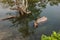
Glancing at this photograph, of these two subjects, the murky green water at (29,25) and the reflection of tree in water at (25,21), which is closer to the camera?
the murky green water at (29,25)

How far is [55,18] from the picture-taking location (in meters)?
17.9

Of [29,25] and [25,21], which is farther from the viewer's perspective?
[25,21]

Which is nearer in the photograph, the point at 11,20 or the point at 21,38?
the point at 21,38

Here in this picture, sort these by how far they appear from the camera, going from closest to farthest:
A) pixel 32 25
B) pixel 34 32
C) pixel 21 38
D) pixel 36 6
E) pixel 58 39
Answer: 1. pixel 58 39
2. pixel 21 38
3. pixel 34 32
4. pixel 32 25
5. pixel 36 6

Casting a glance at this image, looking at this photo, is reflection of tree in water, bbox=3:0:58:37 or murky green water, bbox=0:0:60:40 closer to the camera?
murky green water, bbox=0:0:60:40

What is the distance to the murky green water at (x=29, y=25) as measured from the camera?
14.0 metres

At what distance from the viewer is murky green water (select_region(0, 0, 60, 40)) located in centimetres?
1399

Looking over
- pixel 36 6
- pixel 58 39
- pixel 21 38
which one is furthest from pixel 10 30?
pixel 58 39

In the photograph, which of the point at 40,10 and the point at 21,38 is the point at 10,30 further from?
the point at 40,10

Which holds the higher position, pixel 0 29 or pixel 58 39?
pixel 58 39

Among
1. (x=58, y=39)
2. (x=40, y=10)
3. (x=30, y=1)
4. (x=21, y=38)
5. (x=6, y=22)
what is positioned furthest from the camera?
(x=30, y=1)

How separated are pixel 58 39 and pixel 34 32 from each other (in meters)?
9.07

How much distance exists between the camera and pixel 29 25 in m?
16.2

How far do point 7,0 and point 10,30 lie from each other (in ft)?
36.1
